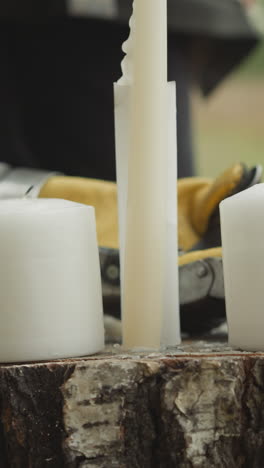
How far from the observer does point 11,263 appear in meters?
0.50

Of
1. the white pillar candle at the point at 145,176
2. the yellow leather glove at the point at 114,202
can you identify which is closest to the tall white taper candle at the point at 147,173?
the white pillar candle at the point at 145,176

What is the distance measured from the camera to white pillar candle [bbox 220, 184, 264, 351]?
0.49 m

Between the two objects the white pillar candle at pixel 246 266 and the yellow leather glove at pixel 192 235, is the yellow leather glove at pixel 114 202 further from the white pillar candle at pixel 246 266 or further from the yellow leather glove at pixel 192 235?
the white pillar candle at pixel 246 266

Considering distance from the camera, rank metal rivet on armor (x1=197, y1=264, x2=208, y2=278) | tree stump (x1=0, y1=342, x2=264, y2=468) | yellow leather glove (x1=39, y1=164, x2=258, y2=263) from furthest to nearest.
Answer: yellow leather glove (x1=39, y1=164, x2=258, y2=263) < metal rivet on armor (x1=197, y1=264, x2=208, y2=278) < tree stump (x1=0, y1=342, x2=264, y2=468)

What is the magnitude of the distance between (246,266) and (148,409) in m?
0.10

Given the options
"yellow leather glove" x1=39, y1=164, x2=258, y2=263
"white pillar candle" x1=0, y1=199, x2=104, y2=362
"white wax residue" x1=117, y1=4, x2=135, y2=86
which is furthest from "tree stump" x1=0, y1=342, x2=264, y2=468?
"yellow leather glove" x1=39, y1=164, x2=258, y2=263

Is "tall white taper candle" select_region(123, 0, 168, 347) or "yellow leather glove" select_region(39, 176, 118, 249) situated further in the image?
"yellow leather glove" select_region(39, 176, 118, 249)

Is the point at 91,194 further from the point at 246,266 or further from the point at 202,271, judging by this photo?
the point at 246,266

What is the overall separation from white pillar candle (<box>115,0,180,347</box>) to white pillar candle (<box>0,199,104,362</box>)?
0.12 feet

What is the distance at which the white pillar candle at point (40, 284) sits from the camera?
1.62 ft

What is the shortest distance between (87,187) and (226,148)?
2.27m

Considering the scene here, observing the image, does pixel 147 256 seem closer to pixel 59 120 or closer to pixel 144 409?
pixel 144 409

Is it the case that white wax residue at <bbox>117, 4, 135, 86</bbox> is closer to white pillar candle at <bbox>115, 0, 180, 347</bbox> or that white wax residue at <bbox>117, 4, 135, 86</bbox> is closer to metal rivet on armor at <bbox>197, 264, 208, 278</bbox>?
white pillar candle at <bbox>115, 0, 180, 347</bbox>

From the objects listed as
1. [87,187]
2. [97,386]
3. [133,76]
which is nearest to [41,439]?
[97,386]
